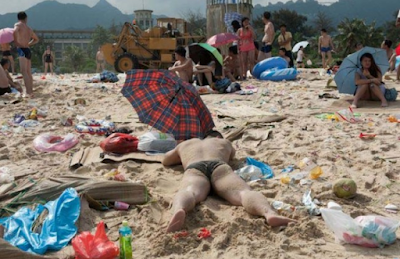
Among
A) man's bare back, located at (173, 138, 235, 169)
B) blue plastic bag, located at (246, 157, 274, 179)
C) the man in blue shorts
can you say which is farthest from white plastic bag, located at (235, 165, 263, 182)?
the man in blue shorts

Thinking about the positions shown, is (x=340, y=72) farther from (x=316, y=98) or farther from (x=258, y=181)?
(x=258, y=181)

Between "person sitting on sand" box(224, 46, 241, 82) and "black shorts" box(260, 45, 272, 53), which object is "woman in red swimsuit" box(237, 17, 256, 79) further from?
"black shorts" box(260, 45, 272, 53)

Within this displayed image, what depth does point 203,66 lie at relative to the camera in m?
8.75

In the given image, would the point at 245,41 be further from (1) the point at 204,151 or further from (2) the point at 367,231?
(2) the point at 367,231

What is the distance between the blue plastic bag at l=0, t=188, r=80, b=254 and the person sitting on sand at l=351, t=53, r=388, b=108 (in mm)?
5006

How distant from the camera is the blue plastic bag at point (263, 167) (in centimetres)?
374

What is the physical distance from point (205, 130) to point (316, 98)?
3699 mm

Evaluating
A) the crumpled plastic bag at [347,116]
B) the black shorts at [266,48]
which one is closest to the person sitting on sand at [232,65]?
the black shorts at [266,48]

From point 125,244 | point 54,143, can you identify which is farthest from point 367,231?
point 54,143

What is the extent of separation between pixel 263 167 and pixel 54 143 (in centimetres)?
242

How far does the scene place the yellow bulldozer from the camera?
55.5 feet

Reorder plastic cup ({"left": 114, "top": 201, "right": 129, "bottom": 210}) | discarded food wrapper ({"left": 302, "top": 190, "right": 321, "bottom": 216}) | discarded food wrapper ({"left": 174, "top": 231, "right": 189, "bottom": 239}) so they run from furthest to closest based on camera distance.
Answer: plastic cup ({"left": 114, "top": 201, "right": 129, "bottom": 210}) < discarded food wrapper ({"left": 302, "top": 190, "right": 321, "bottom": 216}) < discarded food wrapper ({"left": 174, "top": 231, "right": 189, "bottom": 239})

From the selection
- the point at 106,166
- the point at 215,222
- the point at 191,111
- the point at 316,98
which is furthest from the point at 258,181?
the point at 316,98

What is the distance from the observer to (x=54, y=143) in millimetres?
4836
